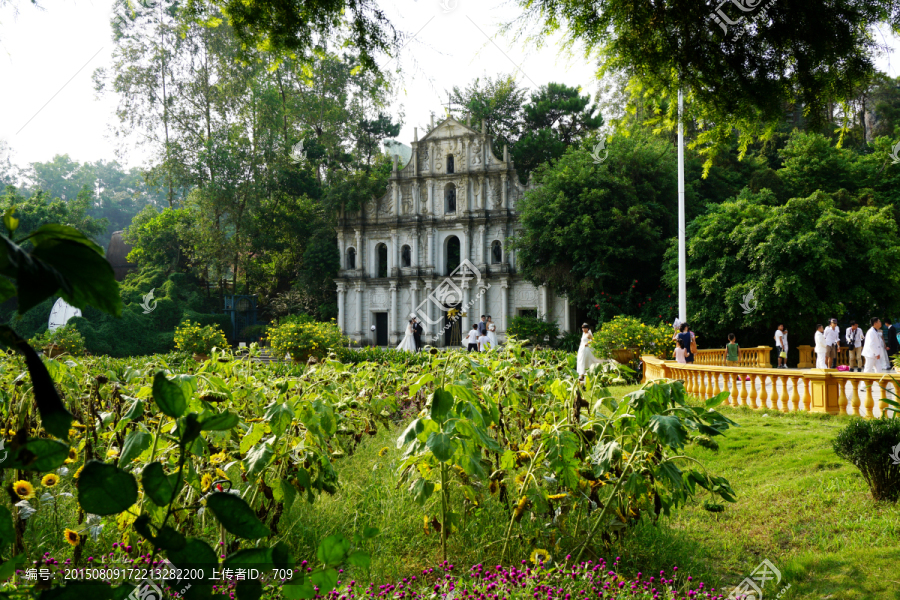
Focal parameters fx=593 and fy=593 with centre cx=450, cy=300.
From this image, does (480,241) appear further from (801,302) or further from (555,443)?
(555,443)

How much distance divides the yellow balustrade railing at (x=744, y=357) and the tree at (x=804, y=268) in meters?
2.26

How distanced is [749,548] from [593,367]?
1.50 metres

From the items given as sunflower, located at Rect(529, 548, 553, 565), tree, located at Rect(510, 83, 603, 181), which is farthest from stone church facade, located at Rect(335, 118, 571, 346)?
sunflower, located at Rect(529, 548, 553, 565)

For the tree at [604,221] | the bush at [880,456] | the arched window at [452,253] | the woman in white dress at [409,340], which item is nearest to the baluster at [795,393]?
the bush at [880,456]

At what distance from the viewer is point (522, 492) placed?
2.51 m

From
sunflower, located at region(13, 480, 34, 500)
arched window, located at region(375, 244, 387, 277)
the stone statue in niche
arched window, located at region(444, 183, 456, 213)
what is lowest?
sunflower, located at region(13, 480, 34, 500)

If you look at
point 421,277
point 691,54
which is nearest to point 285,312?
point 421,277

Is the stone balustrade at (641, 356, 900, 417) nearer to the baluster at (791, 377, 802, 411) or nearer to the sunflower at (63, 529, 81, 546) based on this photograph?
the baluster at (791, 377, 802, 411)

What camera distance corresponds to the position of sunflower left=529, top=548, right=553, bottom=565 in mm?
2385

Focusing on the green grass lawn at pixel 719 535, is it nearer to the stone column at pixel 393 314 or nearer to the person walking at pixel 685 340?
the person walking at pixel 685 340

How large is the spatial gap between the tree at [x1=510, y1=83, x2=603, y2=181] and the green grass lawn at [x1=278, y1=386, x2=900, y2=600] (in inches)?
954

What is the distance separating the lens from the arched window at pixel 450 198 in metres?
28.3

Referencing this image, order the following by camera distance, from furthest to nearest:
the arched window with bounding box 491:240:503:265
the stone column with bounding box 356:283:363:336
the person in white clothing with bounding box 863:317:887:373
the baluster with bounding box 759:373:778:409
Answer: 1. the stone column with bounding box 356:283:363:336
2. the arched window with bounding box 491:240:503:265
3. the person in white clothing with bounding box 863:317:887:373
4. the baluster with bounding box 759:373:778:409

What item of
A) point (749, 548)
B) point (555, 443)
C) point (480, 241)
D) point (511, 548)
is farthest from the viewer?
point (480, 241)
